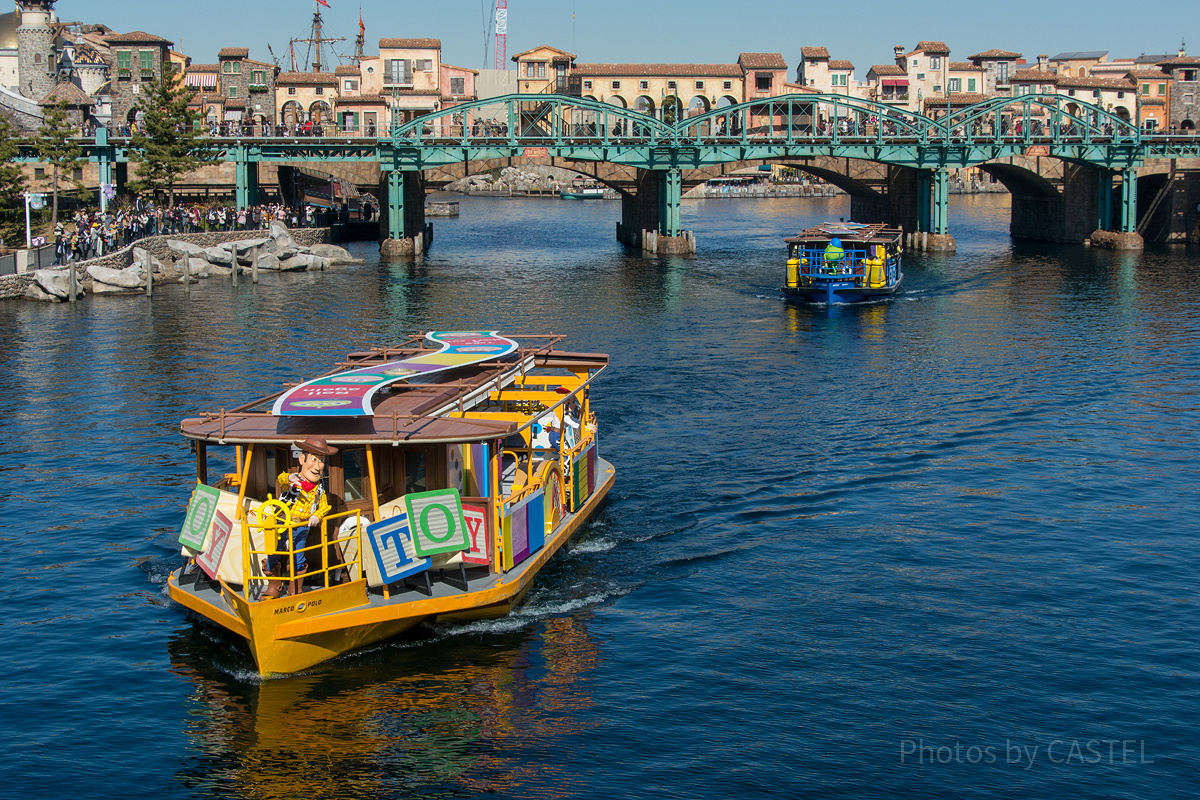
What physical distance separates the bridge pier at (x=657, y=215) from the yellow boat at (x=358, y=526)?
6699 cm

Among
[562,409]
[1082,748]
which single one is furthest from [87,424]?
[1082,748]

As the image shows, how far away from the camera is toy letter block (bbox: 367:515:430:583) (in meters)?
18.5

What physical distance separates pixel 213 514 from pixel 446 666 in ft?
14.4

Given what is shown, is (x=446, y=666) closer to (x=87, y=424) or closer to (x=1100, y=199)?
(x=87, y=424)

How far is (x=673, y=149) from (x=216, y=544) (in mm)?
70739

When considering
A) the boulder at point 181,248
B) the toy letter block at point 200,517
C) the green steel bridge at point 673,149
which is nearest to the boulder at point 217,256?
the boulder at point 181,248

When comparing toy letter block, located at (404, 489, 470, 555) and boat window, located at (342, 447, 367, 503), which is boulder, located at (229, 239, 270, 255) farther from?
toy letter block, located at (404, 489, 470, 555)

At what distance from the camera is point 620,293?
66625mm

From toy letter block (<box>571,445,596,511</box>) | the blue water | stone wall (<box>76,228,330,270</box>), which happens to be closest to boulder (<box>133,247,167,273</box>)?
stone wall (<box>76,228,330,270</box>)

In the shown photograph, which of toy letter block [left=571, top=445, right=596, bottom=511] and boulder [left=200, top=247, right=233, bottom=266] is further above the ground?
boulder [left=200, top=247, right=233, bottom=266]

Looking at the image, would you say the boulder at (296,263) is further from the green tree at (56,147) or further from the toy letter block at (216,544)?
the toy letter block at (216,544)

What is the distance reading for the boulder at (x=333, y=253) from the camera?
81062mm

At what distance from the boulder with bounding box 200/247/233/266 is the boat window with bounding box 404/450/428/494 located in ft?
192

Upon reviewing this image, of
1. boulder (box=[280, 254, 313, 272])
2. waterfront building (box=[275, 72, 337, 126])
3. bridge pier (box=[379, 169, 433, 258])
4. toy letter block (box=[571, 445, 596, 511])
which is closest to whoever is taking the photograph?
toy letter block (box=[571, 445, 596, 511])
